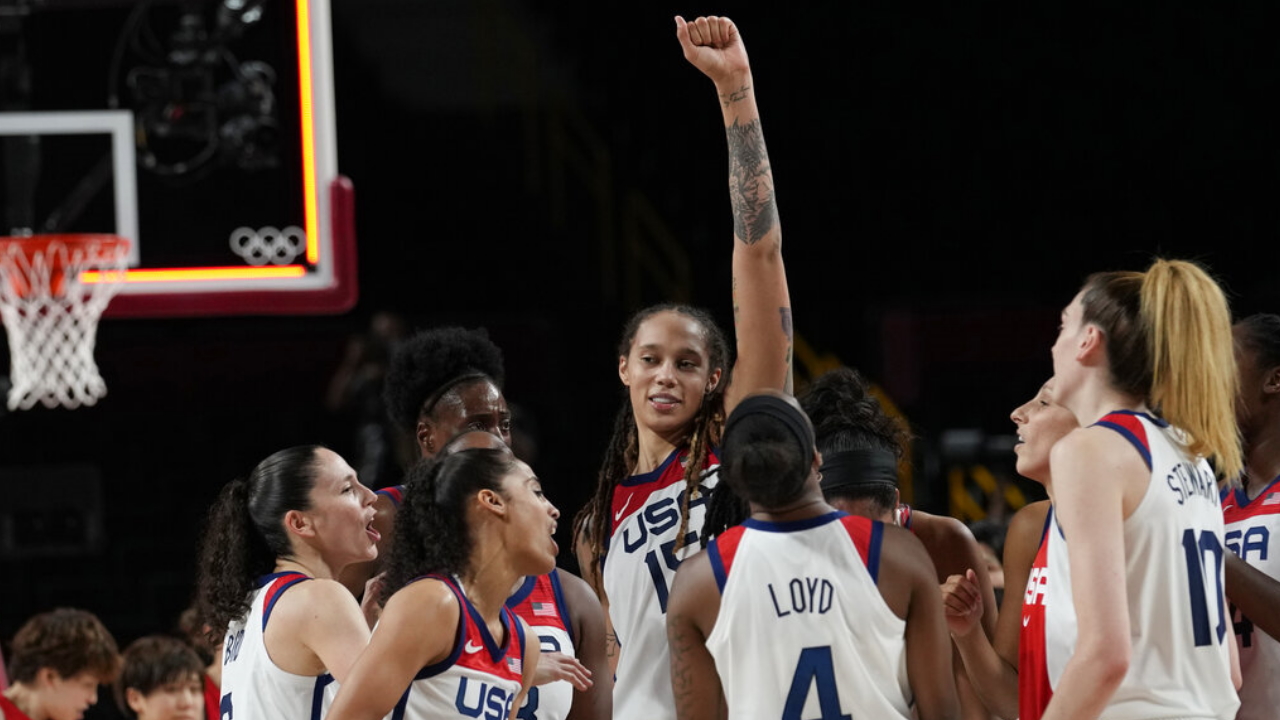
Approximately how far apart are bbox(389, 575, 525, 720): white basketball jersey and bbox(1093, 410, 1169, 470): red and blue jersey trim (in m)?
1.36

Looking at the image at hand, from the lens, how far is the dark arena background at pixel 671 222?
1188 centimetres

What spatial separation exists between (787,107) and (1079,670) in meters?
11.8

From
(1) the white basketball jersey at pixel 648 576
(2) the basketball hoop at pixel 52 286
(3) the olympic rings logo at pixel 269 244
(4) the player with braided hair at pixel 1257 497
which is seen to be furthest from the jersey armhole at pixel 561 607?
(2) the basketball hoop at pixel 52 286

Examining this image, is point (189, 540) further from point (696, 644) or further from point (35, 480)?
point (696, 644)

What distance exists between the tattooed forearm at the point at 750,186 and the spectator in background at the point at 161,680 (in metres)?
3.32

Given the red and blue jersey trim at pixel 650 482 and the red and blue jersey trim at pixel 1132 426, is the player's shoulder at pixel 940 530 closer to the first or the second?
the red and blue jersey trim at pixel 650 482

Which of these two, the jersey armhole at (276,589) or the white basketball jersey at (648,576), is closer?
the jersey armhole at (276,589)

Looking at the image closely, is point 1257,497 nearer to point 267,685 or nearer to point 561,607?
point 561,607

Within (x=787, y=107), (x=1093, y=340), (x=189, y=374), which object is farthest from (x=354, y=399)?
(x=1093, y=340)

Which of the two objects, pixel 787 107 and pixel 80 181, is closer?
pixel 80 181

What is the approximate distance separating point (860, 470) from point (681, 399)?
0.55 metres

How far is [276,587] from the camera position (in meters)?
3.79

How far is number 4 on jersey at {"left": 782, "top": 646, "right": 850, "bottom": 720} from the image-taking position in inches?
123

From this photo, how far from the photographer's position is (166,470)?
39.8ft
